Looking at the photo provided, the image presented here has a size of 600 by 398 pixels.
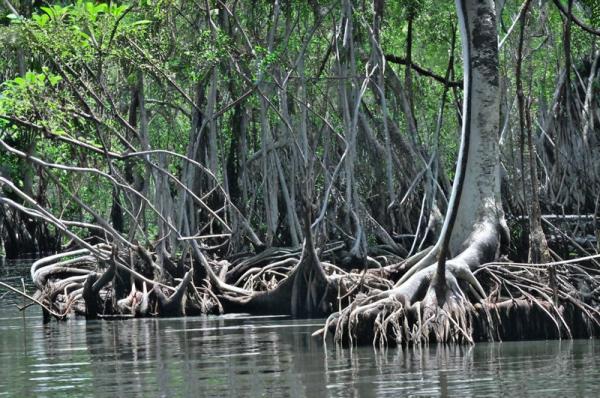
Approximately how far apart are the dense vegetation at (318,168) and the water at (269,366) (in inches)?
25.1

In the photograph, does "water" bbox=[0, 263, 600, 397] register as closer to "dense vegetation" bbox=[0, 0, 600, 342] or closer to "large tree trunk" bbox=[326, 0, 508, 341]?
"large tree trunk" bbox=[326, 0, 508, 341]

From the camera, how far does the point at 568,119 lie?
18281 millimetres

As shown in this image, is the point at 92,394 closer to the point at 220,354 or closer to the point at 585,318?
the point at 220,354

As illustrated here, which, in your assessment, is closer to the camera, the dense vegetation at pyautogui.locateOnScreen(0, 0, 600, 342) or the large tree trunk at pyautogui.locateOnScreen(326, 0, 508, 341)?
the large tree trunk at pyautogui.locateOnScreen(326, 0, 508, 341)

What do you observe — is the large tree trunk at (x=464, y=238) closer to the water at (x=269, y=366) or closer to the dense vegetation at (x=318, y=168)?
the dense vegetation at (x=318, y=168)

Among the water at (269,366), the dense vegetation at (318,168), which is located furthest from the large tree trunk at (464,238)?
the water at (269,366)

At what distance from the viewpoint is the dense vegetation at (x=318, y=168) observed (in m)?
11.2

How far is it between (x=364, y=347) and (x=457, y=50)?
39.3 feet

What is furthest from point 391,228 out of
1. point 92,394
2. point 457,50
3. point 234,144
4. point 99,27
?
point 92,394

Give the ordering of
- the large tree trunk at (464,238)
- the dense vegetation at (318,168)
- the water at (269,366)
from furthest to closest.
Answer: the dense vegetation at (318,168)
the large tree trunk at (464,238)
the water at (269,366)

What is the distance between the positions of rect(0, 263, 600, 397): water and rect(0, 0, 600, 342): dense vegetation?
2.09ft

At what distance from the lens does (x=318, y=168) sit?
18766mm

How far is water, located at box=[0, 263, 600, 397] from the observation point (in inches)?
322

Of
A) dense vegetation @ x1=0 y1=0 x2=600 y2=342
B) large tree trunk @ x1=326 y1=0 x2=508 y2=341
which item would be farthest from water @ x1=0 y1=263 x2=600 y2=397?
dense vegetation @ x1=0 y1=0 x2=600 y2=342
